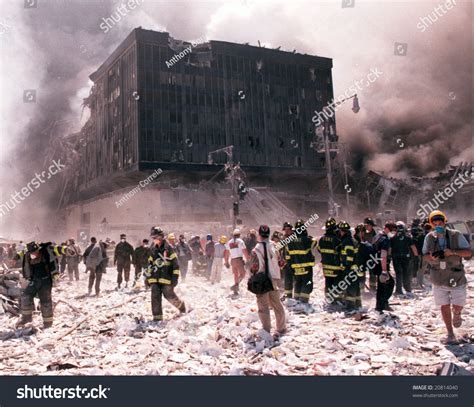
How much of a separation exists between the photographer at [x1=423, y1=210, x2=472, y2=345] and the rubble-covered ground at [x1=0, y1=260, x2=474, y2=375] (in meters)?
0.58

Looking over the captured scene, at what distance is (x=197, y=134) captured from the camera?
4956cm

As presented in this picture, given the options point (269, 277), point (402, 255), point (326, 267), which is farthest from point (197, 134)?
point (269, 277)

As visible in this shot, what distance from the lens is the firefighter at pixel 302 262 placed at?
344 inches

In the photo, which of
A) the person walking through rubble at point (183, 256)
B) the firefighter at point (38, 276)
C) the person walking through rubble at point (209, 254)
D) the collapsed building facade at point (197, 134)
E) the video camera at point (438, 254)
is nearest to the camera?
the video camera at point (438, 254)

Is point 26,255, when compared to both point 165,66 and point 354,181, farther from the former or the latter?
point 354,181

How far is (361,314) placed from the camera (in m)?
7.62

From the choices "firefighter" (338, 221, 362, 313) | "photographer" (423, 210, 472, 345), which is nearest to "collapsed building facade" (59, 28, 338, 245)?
"firefighter" (338, 221, 362, 313)

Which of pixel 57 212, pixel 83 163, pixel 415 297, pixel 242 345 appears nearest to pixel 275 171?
pixel 83 163

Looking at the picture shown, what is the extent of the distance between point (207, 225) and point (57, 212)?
129 feet

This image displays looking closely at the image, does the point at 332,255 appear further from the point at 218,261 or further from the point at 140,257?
the point at 140,257

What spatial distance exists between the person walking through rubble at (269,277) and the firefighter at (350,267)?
227 cm

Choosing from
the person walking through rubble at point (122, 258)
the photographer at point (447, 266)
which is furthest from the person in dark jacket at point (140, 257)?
the photographer at point (447, 266)

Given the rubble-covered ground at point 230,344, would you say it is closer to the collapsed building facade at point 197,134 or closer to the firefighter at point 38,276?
the firefighter at point 38,276

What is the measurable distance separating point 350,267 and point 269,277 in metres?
2.68
